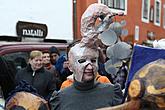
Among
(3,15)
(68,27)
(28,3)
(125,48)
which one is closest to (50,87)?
(125,48)

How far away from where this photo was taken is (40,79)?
4.73 meters

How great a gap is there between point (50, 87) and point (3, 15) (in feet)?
19.7

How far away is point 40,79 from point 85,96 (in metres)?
2.23

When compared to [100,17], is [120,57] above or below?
below

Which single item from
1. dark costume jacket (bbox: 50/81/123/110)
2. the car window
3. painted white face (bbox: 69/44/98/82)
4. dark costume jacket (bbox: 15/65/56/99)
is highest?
painted white face (bbox: 69/44/98/82)

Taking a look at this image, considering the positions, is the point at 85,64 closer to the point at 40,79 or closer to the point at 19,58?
the point at 40,79

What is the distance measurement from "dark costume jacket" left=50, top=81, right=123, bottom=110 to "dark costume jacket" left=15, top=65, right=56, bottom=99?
2024 millimetres

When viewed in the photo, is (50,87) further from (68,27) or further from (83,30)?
(68,27)

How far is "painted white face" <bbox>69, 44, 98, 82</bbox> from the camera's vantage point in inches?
99.6

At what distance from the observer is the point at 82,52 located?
8.49 feet

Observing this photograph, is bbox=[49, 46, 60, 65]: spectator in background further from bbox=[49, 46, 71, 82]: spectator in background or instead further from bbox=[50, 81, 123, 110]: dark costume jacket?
bbox=[50, 81, 123, 110]: dark costume jacket

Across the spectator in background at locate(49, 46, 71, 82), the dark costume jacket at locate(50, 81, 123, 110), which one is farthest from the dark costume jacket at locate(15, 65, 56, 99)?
the dark costume jacket at locate(50, 81, 123, 110)

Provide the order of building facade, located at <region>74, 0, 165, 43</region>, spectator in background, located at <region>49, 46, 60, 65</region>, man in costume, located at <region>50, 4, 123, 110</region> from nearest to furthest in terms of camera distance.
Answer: man in costume, located at <region>50, 4, 123, 110</region>, spectator in background, located at <region>49, 46, 60, 65</region>, building facade, located at <region>74, 0, 165, 43</region>

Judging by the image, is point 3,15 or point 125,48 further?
point 3,15
